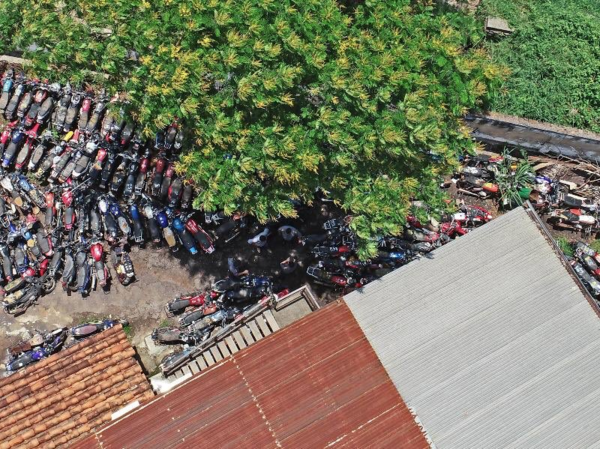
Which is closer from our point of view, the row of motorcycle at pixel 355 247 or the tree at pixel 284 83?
the tree at pixel 284 83

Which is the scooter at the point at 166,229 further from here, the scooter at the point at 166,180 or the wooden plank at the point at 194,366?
the wooden plank at the point at 194,366

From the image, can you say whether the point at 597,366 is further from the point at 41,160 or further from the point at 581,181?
the point at 41,160

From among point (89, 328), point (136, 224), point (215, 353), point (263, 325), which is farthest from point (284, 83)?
point (89, 328)

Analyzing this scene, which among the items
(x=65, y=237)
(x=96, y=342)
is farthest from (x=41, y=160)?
(x=96, y=342)

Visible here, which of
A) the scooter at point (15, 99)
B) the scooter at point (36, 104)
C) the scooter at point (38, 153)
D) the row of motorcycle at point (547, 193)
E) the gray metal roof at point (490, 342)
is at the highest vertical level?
the scooter at point (15, 99)

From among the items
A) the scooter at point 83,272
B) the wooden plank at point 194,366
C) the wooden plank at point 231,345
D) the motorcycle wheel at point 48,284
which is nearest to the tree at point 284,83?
the wooden plank at point 231,345

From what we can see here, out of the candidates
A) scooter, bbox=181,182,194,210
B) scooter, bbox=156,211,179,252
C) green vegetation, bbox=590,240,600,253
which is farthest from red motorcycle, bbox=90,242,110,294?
green vegetation, bbox=590,240,600,253
